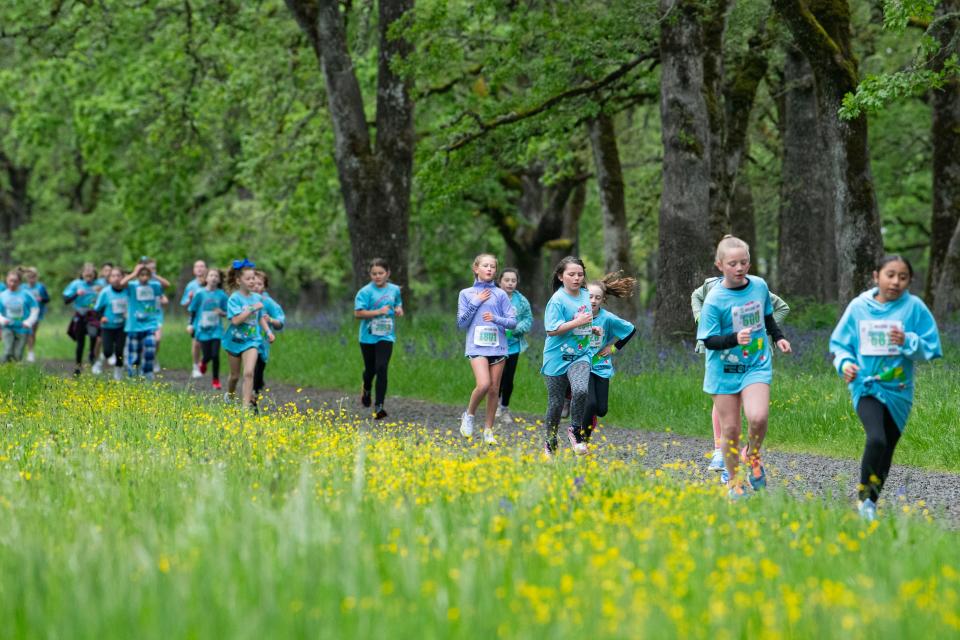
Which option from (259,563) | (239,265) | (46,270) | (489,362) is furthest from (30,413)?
(46,270)

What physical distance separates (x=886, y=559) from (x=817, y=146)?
774 inches

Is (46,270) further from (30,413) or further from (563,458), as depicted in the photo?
(563,458)

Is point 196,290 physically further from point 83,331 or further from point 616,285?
point 616,285

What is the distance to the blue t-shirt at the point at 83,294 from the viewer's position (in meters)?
22.2

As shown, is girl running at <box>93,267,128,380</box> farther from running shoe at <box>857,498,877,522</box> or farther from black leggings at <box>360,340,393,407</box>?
running shoe at <box>857,498,877,522</box>

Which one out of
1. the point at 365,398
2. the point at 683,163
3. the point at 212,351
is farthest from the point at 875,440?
the point at 212,351

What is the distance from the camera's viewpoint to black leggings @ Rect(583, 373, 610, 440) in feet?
34.9

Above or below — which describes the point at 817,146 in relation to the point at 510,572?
above

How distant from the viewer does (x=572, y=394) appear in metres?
10.4

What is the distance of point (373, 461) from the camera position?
25.1 feet

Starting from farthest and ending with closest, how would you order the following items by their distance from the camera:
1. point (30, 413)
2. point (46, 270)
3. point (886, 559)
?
point (46, 270)
point (30, 413)
point (886, 559)

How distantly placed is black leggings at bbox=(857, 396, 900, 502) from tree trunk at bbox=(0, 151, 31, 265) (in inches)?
1982

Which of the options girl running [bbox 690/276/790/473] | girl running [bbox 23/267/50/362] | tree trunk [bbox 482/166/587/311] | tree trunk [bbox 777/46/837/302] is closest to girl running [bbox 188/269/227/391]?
girl running [bbox 23/267/50/362]

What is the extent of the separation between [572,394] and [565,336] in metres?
0.51
